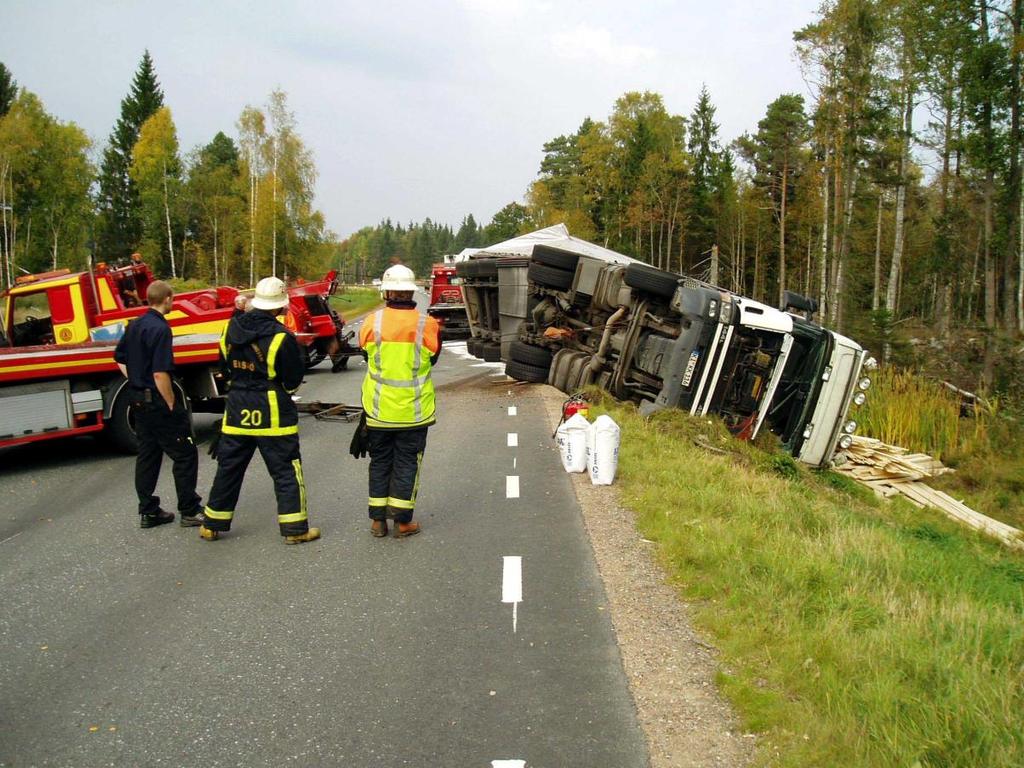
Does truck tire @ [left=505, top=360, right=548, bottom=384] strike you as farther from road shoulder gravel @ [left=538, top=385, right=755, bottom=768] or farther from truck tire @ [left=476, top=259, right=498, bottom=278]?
road shoulder gravel @ [left=538, top=385, right=755, bottom=768]

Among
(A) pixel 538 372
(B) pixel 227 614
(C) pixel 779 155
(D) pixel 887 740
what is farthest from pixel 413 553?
(C) pixel 779 155

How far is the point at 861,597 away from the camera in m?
4.71

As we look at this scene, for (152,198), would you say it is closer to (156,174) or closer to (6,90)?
(156,174)

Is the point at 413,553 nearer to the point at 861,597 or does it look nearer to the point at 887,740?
the point at 861,597

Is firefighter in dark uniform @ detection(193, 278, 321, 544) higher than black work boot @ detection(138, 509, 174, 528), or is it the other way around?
firefighter in dark uniform @ detection(193, 278, 321, 544)

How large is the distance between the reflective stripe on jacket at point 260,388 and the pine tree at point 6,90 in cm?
5755

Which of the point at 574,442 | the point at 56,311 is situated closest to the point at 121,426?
the point at 56,311

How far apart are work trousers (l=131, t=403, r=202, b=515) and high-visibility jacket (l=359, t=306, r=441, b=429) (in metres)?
1.62

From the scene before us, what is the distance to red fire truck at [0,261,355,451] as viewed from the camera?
28.8 ft

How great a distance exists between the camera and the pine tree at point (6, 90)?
175 feet

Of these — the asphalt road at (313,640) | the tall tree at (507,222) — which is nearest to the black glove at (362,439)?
the asphalt road at (313,640)

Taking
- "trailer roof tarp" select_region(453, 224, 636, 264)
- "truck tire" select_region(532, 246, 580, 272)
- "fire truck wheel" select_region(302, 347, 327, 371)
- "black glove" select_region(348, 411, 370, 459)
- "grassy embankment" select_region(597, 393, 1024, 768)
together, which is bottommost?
"fire truck wheel" select_region(302, 347, 327, 371)

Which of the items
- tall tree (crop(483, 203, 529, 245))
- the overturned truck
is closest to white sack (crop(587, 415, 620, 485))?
the overturned truck

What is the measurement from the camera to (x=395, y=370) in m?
6.21
